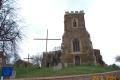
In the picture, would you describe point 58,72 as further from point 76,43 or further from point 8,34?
point 76,43

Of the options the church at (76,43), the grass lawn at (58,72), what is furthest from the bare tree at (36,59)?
the grass lawn at (58,72)

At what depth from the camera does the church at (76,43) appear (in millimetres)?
62656

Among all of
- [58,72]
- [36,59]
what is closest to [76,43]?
[58,72]

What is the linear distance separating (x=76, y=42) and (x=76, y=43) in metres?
0.23

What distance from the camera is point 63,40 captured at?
211 ft

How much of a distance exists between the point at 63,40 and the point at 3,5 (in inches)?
1568

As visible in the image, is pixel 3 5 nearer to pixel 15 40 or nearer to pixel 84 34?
pixel 15 40

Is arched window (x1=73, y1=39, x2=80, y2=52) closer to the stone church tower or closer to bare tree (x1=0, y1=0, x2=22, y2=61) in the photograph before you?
the stone church tower

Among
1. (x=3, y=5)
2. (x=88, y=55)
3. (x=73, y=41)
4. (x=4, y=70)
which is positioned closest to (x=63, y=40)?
(x=73, y=41)

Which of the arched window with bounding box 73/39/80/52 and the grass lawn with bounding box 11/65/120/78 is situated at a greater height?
the arched window with bounding box 73/39/80/52

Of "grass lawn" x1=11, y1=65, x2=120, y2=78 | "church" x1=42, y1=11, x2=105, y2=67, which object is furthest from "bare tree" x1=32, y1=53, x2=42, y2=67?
"grass lawn" x1=11, y1=65, x2=120, y2=78

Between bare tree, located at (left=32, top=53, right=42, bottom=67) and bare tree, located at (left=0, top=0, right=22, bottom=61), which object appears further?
bare tree, located at (left=32, top=53, right=42, bottom=67)

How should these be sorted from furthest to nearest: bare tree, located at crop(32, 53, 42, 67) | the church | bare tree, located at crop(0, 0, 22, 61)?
bare tree, located at crop(32, 53, 42, 67) < the church < bare tree, located at crop(0, 0, 22, 61)

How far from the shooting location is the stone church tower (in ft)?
206
